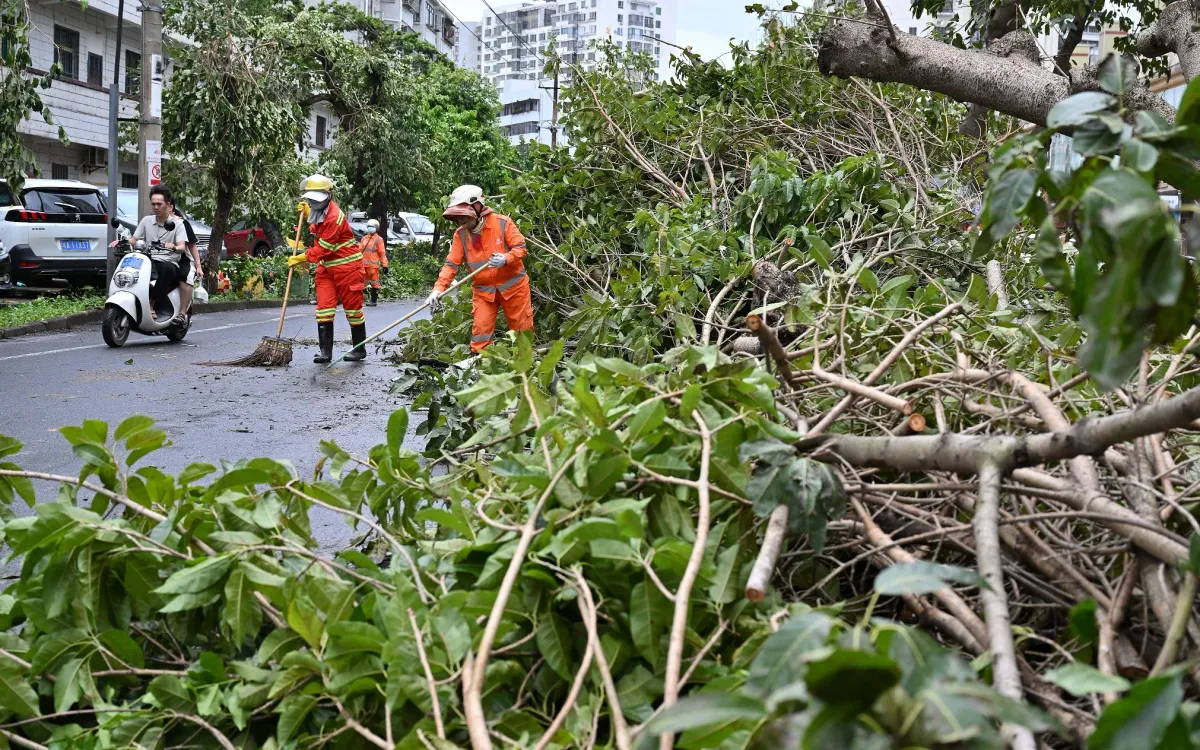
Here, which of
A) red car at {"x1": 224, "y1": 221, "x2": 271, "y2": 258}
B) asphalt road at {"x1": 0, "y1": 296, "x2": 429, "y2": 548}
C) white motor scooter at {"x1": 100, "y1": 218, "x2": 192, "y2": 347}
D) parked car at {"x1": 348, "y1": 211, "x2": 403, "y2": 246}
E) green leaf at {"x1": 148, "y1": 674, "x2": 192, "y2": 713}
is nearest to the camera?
green leaf at {"x1": 148, "y1": 674, "x2": 192, "y2": 713}

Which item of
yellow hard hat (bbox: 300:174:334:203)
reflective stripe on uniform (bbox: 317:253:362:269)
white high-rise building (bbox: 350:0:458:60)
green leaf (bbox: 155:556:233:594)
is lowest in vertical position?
green leaf (bbox: 155:556:233:594)

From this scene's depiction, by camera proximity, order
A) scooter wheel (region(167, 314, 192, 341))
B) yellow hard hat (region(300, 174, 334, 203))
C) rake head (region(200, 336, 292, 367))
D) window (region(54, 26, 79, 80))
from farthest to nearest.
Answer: window (region(54, 26, 79, 80)) → scooter wheel (region(167, 314, 192, 341)) → yellow hard hat (region(300, 174, 334, 203)) → rake head (region(200, 336, 292, 367))

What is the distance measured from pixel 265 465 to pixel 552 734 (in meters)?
1.12

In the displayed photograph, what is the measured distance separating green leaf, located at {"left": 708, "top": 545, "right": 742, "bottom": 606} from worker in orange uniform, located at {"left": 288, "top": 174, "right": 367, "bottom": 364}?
32.4ft

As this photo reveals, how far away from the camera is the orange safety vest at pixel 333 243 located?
1156cm

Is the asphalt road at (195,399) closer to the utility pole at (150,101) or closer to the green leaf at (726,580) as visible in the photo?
the green leaf at (726,580)

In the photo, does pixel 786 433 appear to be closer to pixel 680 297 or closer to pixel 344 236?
pixel 680 297

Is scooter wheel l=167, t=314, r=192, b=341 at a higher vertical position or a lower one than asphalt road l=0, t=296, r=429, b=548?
higher

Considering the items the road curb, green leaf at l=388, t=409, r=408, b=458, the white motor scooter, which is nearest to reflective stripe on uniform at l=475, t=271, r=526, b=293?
the white motor scooter

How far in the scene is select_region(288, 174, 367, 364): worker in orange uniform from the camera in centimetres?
1147

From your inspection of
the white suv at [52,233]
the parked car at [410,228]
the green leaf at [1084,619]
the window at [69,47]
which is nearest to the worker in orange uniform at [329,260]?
the white suv at [52,233]

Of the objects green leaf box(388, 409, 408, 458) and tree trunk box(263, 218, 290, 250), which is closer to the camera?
green leaf box(388, 409, 408, 458)

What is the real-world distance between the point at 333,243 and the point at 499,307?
355cm

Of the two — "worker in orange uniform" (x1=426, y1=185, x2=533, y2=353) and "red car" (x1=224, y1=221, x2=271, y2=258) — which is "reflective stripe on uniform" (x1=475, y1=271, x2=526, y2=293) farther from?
"red car" (x1=224, y1=221, x2=271, y2=258)
